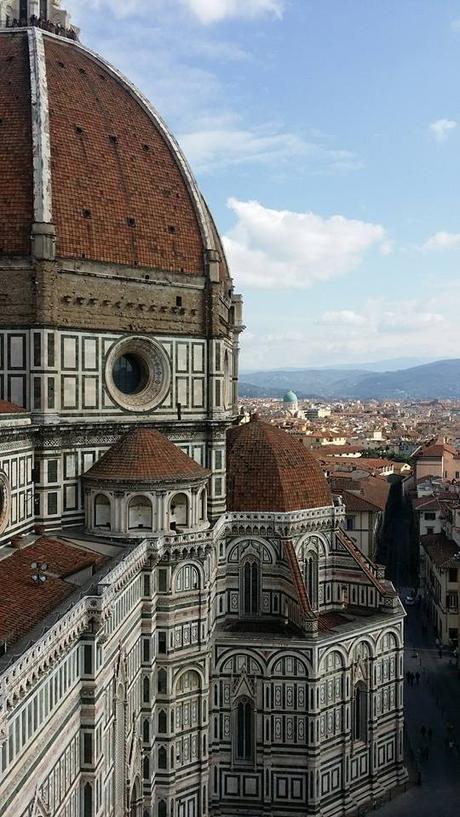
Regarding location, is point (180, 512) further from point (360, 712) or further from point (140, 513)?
point (360, 712)

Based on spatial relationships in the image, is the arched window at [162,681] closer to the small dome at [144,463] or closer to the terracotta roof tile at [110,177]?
the small dome at [144,463]

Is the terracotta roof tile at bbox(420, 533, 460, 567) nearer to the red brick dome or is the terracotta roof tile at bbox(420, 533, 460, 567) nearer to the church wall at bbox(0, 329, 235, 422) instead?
the church wall at bbox(0, 329, 235, 422)

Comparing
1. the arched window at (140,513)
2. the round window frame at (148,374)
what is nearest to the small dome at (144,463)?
the arched window at (140,513)

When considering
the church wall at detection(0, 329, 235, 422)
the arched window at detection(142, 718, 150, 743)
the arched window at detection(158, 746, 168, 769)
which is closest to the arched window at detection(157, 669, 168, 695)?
the arched window at detection(142, 718, 150, 743)

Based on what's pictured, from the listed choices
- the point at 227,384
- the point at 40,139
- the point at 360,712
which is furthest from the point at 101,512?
the point at 360,712

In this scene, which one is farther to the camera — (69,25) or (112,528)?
(69,25)

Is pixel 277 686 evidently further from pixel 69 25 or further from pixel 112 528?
pixel 69 25

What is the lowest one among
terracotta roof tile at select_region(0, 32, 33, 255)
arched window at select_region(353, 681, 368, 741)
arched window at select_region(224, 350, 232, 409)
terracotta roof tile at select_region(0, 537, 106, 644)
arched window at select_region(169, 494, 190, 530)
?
arched window at select_region(353, 681, 368, 741)

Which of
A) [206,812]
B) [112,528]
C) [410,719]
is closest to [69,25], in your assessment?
[112,528]
